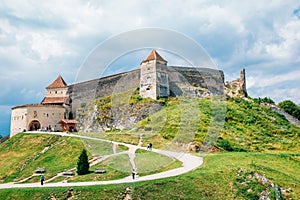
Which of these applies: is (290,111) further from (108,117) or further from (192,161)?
(192,161)

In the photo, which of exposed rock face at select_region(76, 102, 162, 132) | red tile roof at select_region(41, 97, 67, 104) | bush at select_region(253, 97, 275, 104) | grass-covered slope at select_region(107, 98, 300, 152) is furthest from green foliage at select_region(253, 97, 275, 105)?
red tile roof at select_region(41, 97, 67, 104)

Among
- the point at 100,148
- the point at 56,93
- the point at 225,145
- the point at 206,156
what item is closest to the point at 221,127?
the point at 225,145

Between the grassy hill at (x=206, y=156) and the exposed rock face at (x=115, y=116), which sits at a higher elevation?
the exposed rock face at (x=115, y=116)

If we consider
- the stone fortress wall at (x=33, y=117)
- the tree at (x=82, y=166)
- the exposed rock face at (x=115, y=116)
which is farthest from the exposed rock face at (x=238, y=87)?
the tree at (x=82, y=166)

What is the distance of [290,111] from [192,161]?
40.6 metres

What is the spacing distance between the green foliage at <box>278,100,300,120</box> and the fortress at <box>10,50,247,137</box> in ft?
26.5

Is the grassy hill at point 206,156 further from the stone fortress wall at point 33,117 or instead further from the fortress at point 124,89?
the stone fortress wall at point 33,117

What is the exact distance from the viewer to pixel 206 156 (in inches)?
1041

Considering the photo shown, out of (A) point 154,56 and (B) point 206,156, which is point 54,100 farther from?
(B) point 206,156

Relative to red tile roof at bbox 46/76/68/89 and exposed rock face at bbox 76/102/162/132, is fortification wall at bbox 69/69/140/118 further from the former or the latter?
exposed rock face at bbox 76/102/162/132

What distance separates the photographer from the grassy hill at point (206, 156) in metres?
18.2

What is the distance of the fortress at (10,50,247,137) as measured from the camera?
153ft

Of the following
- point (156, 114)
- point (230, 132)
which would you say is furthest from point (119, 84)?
point (230, 132)

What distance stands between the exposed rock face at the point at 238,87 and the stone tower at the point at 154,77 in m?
15.8
